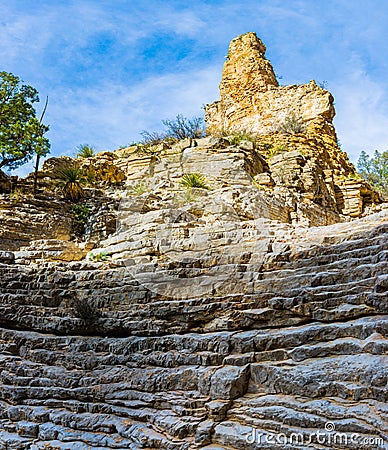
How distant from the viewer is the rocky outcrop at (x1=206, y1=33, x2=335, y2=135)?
1460 cm

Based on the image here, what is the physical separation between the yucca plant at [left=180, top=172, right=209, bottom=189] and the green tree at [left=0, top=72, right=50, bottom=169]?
3.68m

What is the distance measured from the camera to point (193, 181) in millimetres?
9609

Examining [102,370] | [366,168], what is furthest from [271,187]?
[366,168]

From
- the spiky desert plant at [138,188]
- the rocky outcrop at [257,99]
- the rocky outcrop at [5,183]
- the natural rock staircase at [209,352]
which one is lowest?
the natural rock staircase at [209,352]

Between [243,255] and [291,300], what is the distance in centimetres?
110

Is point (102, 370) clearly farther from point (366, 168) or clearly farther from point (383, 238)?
point (366, 168)

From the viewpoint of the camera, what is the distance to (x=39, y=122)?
11180 mm

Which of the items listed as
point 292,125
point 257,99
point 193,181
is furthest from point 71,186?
point 257,99

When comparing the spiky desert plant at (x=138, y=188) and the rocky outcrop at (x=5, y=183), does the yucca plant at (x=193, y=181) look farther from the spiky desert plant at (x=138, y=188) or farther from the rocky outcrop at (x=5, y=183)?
the rocky outcrop at (x=5, y=183)

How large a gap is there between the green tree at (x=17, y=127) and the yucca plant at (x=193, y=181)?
3.68 meters

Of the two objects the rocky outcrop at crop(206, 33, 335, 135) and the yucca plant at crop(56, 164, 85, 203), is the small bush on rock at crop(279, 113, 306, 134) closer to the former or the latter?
the rocky outcrop at crop(206, 33, 335, 135)

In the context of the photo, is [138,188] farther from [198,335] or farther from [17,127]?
[198,335]

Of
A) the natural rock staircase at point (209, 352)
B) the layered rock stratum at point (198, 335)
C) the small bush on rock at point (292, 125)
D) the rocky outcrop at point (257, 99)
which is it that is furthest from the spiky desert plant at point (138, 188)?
the small bush on rock at point (292, 125)

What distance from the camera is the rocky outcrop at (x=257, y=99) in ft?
47.9
